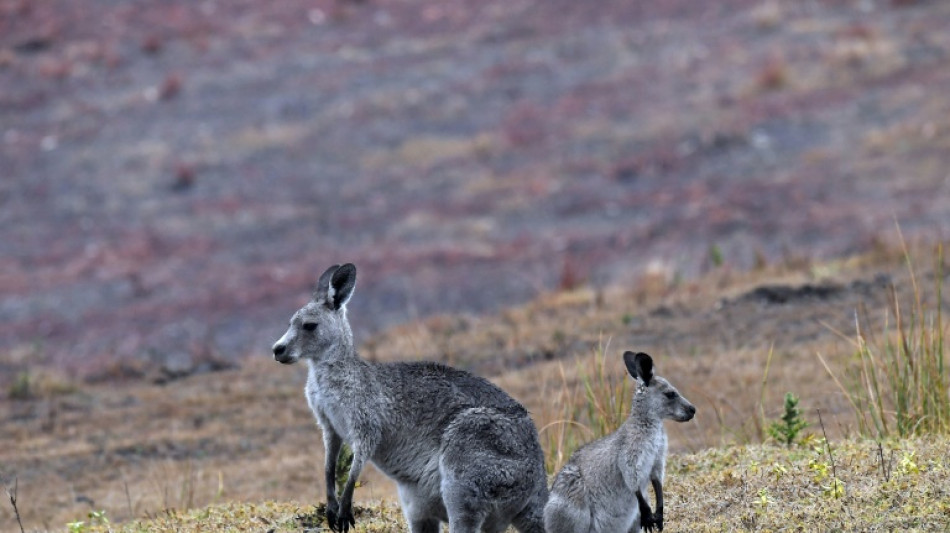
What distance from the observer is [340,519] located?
29.8ft

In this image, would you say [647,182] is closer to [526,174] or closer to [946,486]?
[526,174]

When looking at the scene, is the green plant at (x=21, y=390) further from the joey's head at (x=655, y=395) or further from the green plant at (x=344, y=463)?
the joey's head at (x=655, y=395)

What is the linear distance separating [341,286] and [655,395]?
6.71 feet

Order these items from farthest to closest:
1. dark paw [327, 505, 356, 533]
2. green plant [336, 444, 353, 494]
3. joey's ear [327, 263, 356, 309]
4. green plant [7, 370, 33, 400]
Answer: green plant [7, 370, 33, 400] < green plant [336, 444, 353, 494] < joey's ear [327, 263, 356, 309] < dark paw [327, 505, 356, 533]

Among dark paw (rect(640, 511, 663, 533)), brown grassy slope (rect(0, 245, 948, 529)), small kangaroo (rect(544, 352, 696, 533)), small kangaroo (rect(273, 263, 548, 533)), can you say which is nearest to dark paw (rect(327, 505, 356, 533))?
small kangaroo (rect(273, 263, 548, 533))

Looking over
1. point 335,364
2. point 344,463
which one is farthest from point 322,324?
point 344,463

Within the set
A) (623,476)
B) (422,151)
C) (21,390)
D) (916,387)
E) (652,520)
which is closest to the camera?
(652,520)

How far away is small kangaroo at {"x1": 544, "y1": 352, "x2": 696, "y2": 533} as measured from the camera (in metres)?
8.70

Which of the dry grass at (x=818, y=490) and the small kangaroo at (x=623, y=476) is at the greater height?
the small kangaroo at (x=623, y=476)

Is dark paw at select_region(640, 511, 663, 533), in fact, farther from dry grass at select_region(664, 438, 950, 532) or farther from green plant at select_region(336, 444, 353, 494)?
green plant at select_region(336, 444, 353, 494)

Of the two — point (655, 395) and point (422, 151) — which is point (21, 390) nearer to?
point (655, 395)

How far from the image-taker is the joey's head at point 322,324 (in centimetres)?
920

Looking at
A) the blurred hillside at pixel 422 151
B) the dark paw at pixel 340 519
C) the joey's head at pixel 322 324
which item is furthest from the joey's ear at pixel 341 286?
the blurred hillside at pixel 422 151

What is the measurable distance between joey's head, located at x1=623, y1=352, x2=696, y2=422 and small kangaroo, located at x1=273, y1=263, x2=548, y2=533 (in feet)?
2.28
